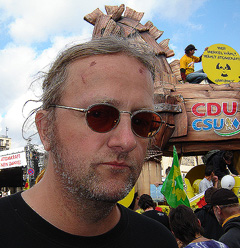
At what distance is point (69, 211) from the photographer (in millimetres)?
1039

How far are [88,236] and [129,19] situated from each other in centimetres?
604

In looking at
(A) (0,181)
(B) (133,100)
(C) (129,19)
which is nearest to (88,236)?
(B) (133,100)

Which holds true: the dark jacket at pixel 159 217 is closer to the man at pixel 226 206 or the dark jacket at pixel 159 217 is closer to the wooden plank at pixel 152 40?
the man at pixel 226 206

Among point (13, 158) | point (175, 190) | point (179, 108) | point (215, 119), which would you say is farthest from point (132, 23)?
point (13, 158)

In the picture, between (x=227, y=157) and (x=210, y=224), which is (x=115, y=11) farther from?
(x=210, y=224)

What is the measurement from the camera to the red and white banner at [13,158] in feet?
46.8

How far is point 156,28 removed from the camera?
21.7 ft

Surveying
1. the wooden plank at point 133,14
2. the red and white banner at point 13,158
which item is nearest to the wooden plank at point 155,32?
the wooden plank at point 133,14

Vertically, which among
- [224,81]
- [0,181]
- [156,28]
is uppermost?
[156,28]

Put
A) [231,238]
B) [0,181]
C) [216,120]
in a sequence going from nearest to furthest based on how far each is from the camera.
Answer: [231,238] < [216,120] < [0,181]

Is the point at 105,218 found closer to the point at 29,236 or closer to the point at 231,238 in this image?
the point at 29,236

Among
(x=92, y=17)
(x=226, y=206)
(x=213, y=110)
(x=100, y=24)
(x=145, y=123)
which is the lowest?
(x=226, y=206)

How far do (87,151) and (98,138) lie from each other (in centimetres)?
6

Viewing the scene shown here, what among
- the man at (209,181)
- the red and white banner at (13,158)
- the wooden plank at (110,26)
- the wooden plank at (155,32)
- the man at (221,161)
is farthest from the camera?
the red and white banner at (13,158)
